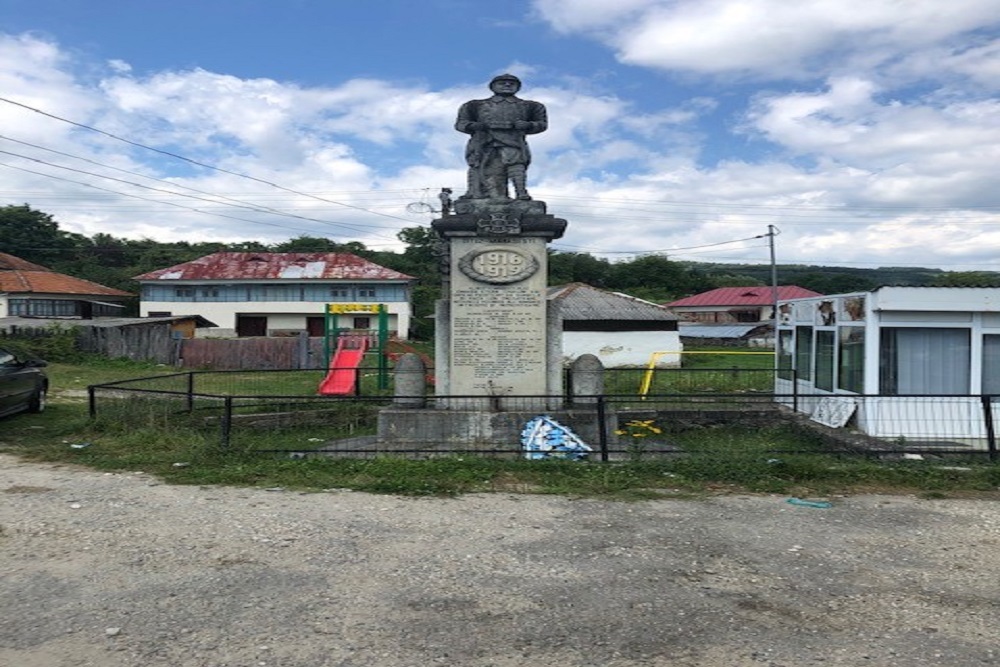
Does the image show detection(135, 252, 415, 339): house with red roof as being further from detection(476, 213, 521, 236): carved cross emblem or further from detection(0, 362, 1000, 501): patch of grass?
detection(0, 362, 1000, 501): patch of grass

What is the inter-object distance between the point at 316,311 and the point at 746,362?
89.3ft

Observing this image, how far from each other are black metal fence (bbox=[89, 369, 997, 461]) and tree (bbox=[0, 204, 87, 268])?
5404 cm

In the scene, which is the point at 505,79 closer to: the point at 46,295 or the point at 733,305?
the point at 46,295

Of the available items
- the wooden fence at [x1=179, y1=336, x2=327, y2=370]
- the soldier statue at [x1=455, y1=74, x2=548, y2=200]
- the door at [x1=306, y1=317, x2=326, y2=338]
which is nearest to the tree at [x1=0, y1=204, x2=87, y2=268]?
the door at [x1=306, y1=317, x2=326, y2=338]

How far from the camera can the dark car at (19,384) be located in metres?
11.7

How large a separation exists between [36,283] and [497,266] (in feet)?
133

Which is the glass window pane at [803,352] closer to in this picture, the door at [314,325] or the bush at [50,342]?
the bush at [50,342]

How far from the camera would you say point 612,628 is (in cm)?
407

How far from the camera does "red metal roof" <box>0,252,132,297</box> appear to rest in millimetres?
40281

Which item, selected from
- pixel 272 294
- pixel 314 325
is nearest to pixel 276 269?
pixel 272 294

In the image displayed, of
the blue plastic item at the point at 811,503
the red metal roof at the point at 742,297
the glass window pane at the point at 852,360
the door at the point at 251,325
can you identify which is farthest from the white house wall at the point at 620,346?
the red metal roof at the point at 742,297

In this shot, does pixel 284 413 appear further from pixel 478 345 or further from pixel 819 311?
pixel 819 311

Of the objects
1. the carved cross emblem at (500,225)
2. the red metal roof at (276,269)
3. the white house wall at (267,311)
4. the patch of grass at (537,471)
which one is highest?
the red metal roof at (276,269)

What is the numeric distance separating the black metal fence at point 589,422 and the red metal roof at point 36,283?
33.1 metres
